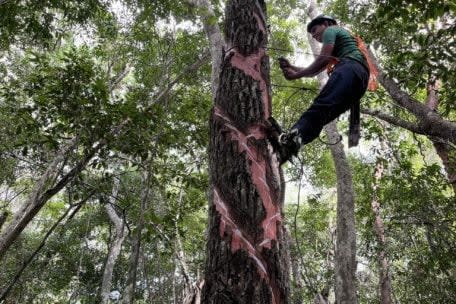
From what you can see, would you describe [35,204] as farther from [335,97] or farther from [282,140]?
[335,97]

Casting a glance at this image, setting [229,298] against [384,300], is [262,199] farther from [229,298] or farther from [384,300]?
[384,300]

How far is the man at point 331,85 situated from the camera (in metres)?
2.33

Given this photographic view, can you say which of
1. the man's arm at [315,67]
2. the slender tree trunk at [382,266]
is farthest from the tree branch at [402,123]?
the man's arm at [315,67]

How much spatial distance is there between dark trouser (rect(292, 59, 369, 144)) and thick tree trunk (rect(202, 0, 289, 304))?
0.43 m

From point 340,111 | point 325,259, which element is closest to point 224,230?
point 340,111

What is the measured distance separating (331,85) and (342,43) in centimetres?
48

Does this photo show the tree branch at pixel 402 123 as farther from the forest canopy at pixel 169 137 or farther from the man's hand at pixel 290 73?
the man's hand at pixel 290 73

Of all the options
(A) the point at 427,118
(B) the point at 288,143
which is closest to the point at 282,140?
(B) the point at 288,143

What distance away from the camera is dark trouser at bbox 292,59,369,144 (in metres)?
2.48

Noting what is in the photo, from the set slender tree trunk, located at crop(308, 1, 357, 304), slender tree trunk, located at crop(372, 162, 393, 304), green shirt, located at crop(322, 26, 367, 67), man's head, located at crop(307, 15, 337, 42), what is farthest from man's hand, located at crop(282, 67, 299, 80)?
slender tree trunk, located at crop(372, 162, 393, 304)

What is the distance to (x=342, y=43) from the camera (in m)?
2.89

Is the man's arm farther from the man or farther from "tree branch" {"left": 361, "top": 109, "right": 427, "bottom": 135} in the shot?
"tree branch" {"left": 361, "top": 109, "right": 427, "bottom": 135}

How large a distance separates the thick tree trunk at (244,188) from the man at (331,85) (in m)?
0.25

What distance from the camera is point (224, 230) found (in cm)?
162
